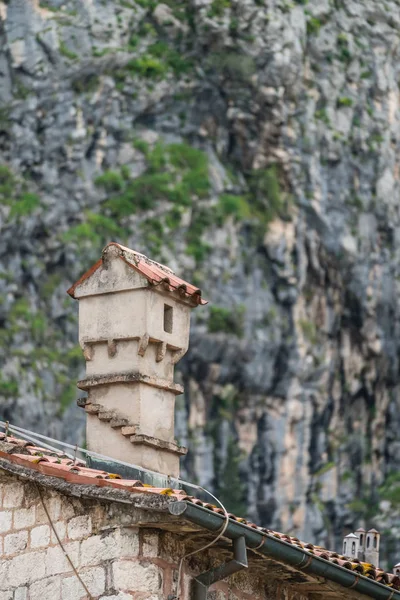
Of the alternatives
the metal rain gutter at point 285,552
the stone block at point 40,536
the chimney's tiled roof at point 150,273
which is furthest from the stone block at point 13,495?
the chimney's tiled roof at point 150,273

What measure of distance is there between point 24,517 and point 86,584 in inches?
36.7

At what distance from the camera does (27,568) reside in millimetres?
14633

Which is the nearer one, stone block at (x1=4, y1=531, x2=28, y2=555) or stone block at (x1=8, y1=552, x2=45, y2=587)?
stone block at (x1=8, y1=552, x2=45, y2=587)

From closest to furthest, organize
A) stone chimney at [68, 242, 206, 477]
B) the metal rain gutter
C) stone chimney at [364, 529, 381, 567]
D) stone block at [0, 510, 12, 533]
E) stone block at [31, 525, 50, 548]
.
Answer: the metal rain gutter, stone block at [31, 525, 50, 548], stone block at [0, 510, 12, 533], stone chimney at [68, 242, 206, 477], stone chimney at [364, 529, 381, 567]

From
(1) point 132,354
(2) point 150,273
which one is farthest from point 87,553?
(2) point 150,273

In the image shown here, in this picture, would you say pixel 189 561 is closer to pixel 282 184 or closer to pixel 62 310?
pixel 62 310

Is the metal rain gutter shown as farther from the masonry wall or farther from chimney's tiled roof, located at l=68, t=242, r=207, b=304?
chimney's tiled roof, located at l=68, t=242, r=207, b=304

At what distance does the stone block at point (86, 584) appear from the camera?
46.2ft

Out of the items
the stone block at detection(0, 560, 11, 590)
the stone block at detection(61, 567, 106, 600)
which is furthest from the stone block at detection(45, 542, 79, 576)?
the stone block at detection(0, 560, 11, 590)

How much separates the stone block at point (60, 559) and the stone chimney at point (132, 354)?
6.97ft

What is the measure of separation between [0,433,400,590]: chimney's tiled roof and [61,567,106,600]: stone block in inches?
24.2

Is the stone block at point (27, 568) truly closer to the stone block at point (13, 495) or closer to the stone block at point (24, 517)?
the stone block at point (24, 517)

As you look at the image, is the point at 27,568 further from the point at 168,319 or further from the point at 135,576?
the point at 168,319

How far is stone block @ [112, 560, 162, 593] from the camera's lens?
13.9m
